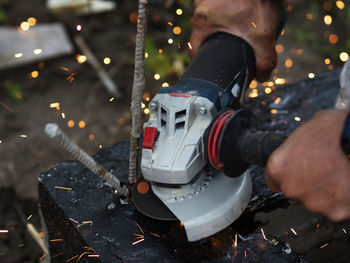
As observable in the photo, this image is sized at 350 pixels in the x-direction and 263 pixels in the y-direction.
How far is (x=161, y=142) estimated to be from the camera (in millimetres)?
1517

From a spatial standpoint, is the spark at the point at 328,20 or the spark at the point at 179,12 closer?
the spark at the point at 179,12

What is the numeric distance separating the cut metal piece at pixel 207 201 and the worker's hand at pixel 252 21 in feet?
2.06

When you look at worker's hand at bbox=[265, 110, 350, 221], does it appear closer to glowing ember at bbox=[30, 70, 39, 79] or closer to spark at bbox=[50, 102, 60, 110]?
spark at bbox=[50, 102, 60, 110]

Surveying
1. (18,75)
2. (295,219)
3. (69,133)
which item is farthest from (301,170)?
(18,75)

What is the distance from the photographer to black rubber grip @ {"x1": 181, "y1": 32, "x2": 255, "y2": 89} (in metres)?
1.71

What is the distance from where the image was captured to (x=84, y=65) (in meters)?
4.08

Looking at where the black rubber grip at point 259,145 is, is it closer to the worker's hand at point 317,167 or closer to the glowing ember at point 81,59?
the worker's hand at point 317,167

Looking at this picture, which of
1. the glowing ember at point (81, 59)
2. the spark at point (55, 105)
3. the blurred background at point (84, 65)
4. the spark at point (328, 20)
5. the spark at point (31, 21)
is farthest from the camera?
the spark at point (328, 20)

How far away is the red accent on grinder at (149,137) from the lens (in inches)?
58.9

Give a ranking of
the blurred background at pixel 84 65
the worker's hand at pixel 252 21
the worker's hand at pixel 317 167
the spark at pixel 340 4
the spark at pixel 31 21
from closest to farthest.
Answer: the worker's hand at pixel 317 167 → the worker's hand at pixel 252 21 → the blurred background at pixel 84 65 → the spark at pixel 31 21 → the spark at pixel 340 4

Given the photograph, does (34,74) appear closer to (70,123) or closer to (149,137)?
(70,123)

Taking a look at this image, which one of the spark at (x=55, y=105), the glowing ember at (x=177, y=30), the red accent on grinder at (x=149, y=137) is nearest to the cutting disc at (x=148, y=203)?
the red accent on grinder at (x=149, y=137)

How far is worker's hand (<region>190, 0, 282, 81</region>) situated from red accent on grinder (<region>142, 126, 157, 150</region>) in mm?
684

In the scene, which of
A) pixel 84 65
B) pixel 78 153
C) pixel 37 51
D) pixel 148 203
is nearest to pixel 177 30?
pixel 84 65
